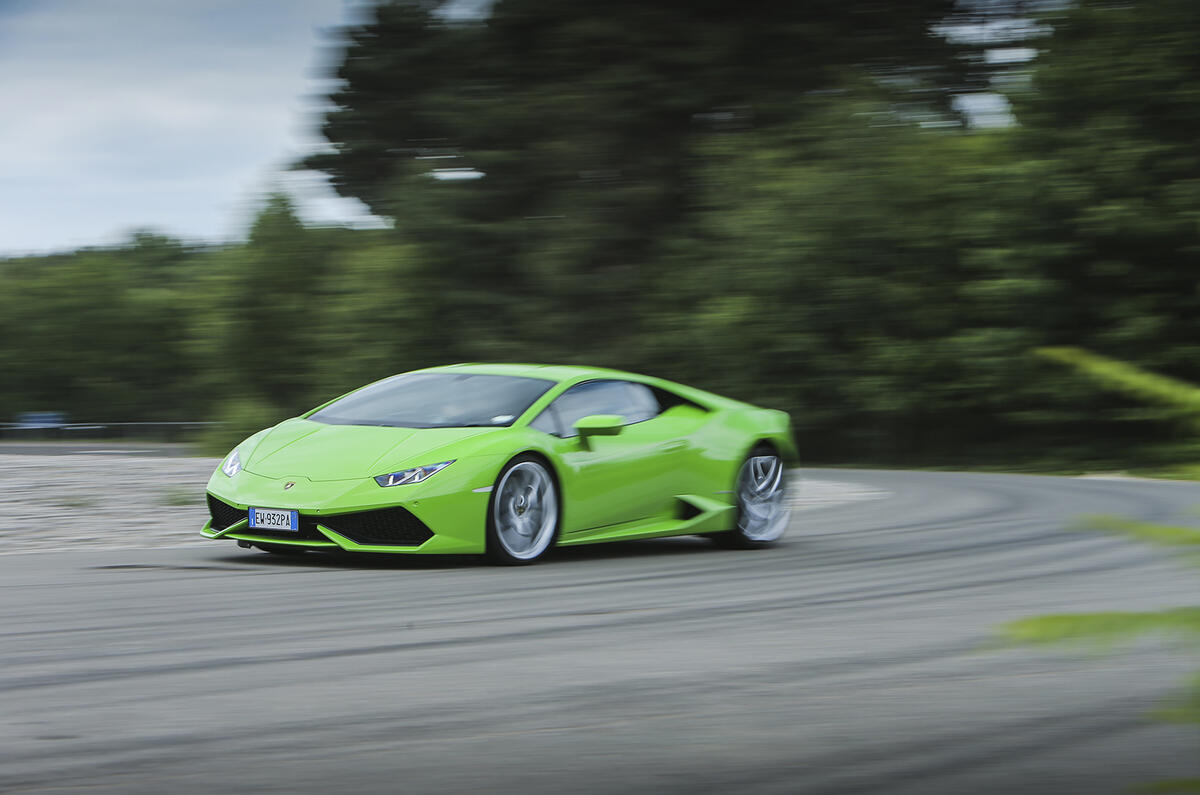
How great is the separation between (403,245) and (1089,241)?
16094 mm

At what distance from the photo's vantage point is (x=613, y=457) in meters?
9.09

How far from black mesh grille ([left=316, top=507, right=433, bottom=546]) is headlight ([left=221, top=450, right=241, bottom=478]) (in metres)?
0.77

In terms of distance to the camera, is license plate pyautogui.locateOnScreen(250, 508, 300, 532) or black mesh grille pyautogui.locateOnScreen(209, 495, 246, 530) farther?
black mesh grille pyautogui.locateOnScreen(209, 495, 246, 530)

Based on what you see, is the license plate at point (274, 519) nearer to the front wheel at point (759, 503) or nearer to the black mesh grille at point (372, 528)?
the black mesh grille at point (372, 528)

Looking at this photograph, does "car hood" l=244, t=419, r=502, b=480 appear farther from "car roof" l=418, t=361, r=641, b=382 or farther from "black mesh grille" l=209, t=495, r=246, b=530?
"car roof" l=418, t=361, r=641, b=382

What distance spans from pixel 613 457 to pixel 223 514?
233 centimetres

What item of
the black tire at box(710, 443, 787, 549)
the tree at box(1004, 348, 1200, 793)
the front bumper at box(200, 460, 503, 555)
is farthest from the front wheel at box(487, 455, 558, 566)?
the tree at box(1004, 348, 1200, 793)

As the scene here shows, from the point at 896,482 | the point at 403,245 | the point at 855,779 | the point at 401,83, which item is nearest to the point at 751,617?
the point at 855,779

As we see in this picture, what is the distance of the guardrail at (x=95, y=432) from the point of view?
6225cm

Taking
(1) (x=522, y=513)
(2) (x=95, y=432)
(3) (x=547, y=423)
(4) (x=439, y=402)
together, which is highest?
(4) (x=439, y=402)

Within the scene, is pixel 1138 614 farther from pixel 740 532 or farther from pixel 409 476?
pixel 740 532

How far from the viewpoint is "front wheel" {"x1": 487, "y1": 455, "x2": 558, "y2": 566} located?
8.27 m

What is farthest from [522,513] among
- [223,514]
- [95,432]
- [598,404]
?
[95,432]

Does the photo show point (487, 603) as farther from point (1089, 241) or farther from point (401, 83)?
point (401, 83)
